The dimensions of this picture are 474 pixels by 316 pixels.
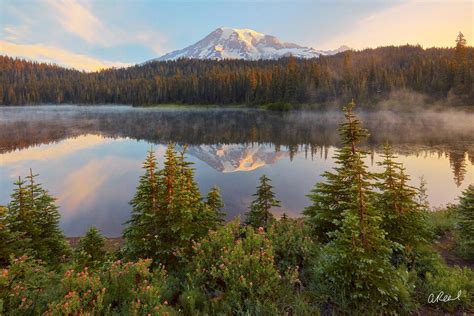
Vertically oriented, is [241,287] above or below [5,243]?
above

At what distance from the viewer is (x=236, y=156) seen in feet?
127

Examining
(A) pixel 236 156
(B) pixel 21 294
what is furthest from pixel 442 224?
(A) pixel 236 156

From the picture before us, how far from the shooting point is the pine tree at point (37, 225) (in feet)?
35.1

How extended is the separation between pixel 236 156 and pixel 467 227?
29743 millimetres

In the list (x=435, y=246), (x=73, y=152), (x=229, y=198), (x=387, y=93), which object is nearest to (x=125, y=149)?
(x=73, y=152)

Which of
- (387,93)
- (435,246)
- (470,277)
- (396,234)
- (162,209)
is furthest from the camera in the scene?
(387,93)

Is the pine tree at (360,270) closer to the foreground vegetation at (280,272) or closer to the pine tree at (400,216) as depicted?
the foreground vegetation at (280,272)

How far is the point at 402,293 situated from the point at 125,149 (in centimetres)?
4337

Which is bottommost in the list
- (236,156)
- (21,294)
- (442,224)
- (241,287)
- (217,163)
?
(442,224)

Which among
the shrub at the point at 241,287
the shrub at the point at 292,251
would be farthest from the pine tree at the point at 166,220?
the shrub at the point at 241,287

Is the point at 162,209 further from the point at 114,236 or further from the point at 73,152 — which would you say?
the point at 73,152

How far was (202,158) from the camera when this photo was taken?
123 ft

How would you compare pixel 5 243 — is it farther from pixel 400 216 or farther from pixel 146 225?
pixel 400 216
